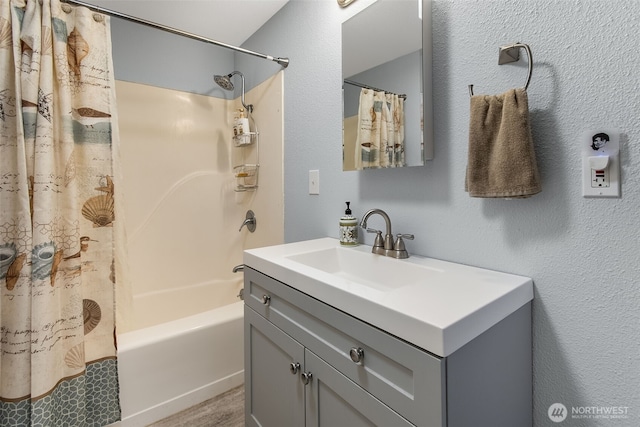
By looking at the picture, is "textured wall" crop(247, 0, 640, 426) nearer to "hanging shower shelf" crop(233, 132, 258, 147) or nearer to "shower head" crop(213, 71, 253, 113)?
"hanging shower shelf" crop(233, 132, 258, 147)

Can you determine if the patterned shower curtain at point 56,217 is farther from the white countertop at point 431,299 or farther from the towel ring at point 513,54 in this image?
the towel ring at point 513,54

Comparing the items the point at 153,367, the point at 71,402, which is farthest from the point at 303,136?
the point at 71,402

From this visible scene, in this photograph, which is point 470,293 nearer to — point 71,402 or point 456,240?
point 456,240

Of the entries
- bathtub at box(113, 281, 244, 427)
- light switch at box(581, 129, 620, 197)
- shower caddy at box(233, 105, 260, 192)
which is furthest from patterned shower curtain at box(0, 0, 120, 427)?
light switch at box(581, 129, 620, 197)

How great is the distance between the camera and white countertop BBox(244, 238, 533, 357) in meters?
0.59

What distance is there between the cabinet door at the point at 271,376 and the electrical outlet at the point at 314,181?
27.8 inches

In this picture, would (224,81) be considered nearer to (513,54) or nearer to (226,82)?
(226,82)

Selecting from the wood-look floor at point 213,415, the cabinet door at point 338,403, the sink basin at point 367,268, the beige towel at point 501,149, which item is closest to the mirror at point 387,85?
the beige towel at point 501,149

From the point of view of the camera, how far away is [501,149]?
83cm

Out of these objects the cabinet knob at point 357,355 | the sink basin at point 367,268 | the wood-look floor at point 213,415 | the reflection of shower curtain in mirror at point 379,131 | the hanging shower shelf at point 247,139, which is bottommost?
the wood-look floor at point 213,415

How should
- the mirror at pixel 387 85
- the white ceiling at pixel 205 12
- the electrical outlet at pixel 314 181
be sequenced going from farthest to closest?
the white ceiling at pixel 205 12 < the electrical outlet at pixel 314 181 < the mirror at pixel 387 85

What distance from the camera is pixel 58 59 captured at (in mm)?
1213

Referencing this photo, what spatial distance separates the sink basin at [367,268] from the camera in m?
1.03

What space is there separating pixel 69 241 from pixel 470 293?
4.92 feet
